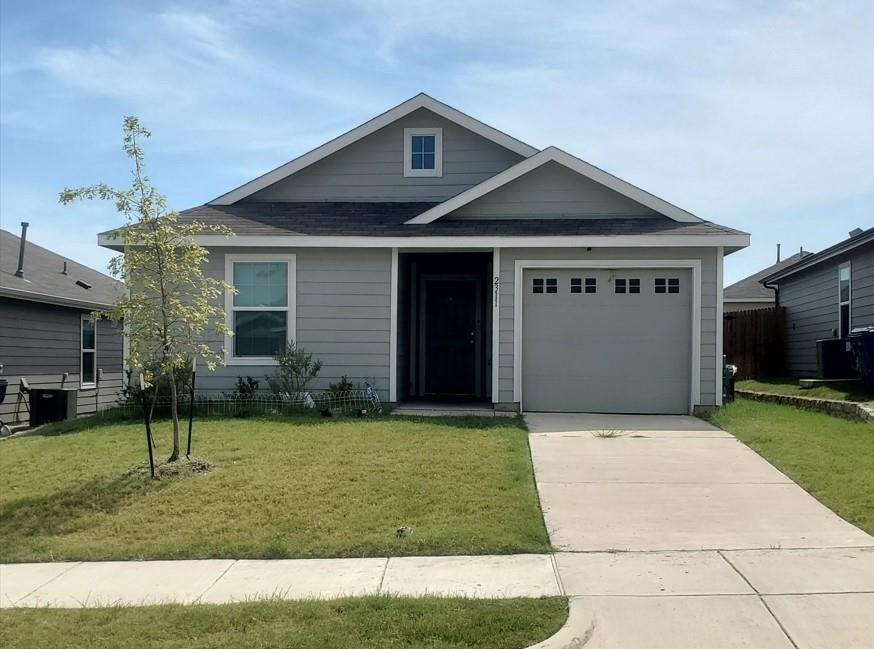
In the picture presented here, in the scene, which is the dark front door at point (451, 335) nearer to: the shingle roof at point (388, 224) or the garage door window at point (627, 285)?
the shingle roof at point (388, 224)

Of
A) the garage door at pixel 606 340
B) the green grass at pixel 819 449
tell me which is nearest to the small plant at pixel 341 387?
the garage door at pixel 606 340

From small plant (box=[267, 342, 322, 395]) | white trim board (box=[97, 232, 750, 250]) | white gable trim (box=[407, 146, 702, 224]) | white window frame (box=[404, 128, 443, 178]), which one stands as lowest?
small plant (box=[267, 342, 322, 395])

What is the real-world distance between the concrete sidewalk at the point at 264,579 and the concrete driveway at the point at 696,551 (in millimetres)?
409

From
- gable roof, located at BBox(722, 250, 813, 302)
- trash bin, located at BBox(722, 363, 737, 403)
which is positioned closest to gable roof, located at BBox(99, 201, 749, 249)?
trash bin, located at BBox(722, 363, 737, 403)

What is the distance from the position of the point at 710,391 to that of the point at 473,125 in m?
6.49

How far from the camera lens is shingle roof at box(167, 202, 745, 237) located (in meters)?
12.3

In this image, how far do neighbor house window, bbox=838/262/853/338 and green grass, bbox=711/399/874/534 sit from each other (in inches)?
175

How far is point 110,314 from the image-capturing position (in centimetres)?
837

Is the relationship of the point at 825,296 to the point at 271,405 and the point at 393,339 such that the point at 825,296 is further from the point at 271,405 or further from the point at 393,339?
the point at 271,405

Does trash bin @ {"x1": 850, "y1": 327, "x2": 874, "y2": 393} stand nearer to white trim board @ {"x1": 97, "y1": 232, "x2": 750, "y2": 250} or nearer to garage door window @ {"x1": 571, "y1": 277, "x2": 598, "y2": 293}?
white trim board @ {"x1": 97, "y1": 232, "x2": 750, "y2": 250}

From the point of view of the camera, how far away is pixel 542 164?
1300cm

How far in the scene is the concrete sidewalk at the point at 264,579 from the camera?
5.39 m

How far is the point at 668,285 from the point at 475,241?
3133 millimetres

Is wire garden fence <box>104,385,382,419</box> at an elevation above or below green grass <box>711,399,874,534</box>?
above
